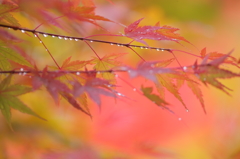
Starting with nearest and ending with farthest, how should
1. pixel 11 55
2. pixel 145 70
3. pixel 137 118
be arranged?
pixel 145 70, pixel 11 55, pixel 137 118

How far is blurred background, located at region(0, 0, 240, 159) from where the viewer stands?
108 cm

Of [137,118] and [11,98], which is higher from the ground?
[137,118]

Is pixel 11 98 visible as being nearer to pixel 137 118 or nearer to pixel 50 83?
pixel 50 83

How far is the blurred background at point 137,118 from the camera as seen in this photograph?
1.08 meters

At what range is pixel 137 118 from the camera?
1807 millimetres

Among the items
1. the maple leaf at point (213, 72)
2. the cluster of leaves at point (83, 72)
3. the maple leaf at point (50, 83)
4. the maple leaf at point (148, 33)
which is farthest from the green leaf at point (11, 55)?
the maple leaf at point (213, 72)

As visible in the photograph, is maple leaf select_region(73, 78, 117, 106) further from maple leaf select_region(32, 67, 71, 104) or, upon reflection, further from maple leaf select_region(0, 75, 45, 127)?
maple leaf select_region(0, 75, 45, 127)

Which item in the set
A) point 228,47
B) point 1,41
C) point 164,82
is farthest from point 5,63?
point 228,47

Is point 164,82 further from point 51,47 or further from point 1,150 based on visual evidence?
point 51,47

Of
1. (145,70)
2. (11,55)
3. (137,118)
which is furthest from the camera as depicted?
(137,118)

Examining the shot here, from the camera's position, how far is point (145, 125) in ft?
6.16

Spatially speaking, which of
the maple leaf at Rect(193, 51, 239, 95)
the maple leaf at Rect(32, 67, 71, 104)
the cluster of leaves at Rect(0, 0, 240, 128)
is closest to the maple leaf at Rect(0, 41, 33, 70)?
the cluster of leaves at Rect(0, 0, 240, 128)

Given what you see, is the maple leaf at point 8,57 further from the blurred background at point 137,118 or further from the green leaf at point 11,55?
the blurred background at point 137,118

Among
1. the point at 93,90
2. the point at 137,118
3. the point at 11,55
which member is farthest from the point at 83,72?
the point at 137,118
